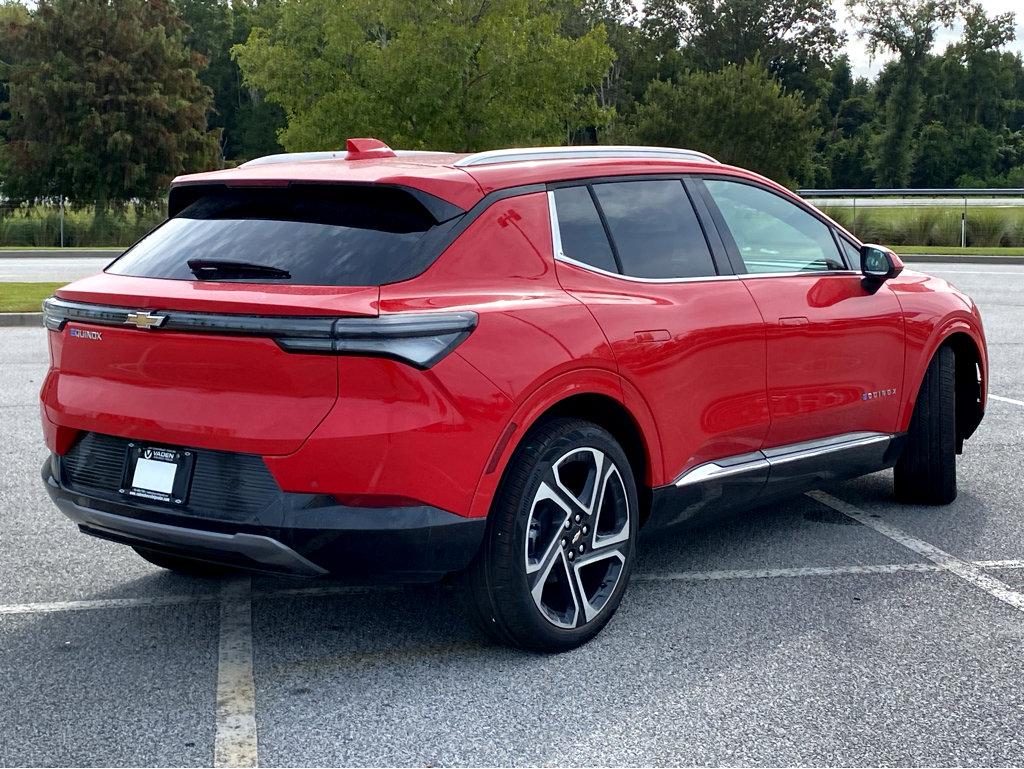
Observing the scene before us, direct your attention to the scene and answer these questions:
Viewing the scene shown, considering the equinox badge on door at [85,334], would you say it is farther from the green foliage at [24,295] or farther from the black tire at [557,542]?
the green foliage at [24,295]

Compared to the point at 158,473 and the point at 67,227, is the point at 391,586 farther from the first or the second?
the point at 67,227

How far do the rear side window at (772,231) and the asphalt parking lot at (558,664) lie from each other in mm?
1251

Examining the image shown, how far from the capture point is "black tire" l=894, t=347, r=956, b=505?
6.17 metres

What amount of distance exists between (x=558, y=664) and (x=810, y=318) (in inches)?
79.4

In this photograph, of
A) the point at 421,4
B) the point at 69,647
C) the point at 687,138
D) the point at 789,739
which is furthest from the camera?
the point at 687,138

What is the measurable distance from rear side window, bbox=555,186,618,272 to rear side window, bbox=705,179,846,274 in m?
0.83

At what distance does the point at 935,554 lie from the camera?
18.0ft

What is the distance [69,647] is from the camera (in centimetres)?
435

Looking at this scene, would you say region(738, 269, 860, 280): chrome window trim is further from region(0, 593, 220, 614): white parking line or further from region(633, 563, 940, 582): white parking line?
region(0, 593, 220, 614): white parking line

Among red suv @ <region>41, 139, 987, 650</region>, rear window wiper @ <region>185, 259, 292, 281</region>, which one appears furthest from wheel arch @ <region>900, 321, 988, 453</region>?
rear window wiper @ <region>185, 259, 292, 281</region>

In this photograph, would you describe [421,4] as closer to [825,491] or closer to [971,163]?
→ [825,491]

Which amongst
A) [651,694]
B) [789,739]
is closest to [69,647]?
[651,694]

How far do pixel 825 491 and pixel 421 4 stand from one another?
2927 cm

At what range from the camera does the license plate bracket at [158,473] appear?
12.9ft
